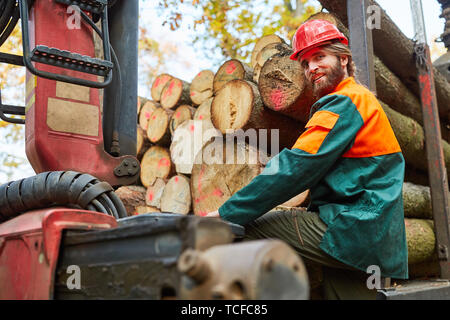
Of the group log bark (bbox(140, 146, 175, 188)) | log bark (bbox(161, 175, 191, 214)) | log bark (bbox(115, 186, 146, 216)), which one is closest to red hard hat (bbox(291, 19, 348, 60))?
log bark (bbox(161, 175, 191, 214))

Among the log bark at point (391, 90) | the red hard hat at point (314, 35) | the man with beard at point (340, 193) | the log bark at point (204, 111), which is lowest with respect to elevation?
the man with beard at point (340, 193)

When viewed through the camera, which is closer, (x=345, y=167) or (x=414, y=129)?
(x=345, y=167)

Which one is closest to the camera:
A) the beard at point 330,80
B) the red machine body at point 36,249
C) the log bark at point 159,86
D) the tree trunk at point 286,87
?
the red machine body at point 36,249

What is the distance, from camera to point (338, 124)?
64.1 inches

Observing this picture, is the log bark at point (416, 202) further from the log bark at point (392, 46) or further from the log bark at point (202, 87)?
the log bark at point (202, 87)

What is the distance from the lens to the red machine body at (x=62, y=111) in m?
1.81

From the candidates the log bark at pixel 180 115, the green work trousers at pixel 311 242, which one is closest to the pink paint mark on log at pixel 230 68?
the log bark at pixel 180 115

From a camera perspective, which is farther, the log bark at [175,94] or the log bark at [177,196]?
the log bark at [175,94]

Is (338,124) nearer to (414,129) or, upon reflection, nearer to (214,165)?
(214,165)

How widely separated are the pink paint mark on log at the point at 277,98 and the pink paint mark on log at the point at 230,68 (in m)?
0.84

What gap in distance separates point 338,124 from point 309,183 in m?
0.26

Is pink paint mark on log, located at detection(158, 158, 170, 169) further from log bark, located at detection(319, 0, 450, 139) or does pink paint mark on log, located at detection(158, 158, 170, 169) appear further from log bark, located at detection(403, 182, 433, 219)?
log bark, located at detection(403, 182, 433, 219)

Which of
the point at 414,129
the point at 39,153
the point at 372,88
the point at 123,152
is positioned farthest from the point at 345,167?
the point at 414,129

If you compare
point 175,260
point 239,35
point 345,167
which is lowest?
point 175,260
